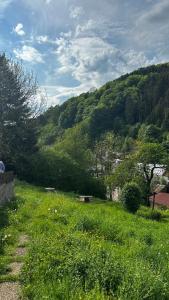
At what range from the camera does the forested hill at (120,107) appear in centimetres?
14612

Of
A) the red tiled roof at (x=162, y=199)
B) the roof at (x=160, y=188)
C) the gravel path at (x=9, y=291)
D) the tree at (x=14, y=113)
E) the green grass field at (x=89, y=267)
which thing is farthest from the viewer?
the roof at (x=160, y=188)

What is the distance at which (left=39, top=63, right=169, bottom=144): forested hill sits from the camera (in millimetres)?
146125

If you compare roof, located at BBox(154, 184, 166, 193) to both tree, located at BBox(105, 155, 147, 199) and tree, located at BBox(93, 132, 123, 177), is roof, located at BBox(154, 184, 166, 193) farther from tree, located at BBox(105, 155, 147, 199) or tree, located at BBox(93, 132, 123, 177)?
tree, located at BBox(105, 155, 147, 199)

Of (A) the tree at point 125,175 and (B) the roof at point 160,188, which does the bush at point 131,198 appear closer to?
(A) the tree at point 125,175

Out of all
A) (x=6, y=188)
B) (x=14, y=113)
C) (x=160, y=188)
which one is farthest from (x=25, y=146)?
(x=160, y=188)

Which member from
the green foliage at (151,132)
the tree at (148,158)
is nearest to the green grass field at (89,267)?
the tree at (148,158)

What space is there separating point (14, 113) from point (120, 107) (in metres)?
117

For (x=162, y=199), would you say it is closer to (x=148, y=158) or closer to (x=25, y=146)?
(x=148, y=158)

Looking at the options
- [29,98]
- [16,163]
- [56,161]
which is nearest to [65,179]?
[56,161]

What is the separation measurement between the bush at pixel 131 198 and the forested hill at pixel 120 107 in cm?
10443

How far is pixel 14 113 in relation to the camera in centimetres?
4112

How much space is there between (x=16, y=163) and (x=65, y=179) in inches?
208

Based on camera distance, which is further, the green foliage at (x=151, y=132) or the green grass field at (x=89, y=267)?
the green foliage at (x=151, y=132)

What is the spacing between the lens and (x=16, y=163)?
41.0m
